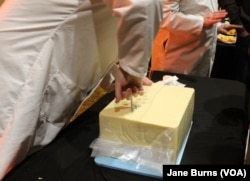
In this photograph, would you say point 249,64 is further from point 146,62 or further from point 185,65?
point 146,62

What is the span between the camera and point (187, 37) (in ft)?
4.88

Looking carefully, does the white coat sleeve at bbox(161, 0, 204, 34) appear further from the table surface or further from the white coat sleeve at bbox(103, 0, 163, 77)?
the white coat sleeve at bbox(103, 0, 163, 77)

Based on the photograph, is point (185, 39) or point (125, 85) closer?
point (125, 85)

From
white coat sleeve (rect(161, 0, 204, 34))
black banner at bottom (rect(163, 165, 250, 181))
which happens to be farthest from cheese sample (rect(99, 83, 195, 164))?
white coat sleeve (rect(161, 0, 204, 34))

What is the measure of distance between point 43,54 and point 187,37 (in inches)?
34.2

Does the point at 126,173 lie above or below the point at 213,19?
below

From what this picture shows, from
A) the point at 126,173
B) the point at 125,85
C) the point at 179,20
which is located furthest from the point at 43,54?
the point at 179,20

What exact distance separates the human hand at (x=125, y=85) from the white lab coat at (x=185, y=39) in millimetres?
680

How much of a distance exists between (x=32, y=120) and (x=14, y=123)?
41 millimetres

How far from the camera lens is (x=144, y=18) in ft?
2.39

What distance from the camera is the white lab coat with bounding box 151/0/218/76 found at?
4.62 feet

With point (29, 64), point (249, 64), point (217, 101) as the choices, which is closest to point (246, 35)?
point (249, 64)

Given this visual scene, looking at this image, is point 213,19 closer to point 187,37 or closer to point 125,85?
point 187,37

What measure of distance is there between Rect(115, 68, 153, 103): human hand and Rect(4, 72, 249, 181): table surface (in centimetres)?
16
